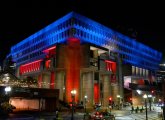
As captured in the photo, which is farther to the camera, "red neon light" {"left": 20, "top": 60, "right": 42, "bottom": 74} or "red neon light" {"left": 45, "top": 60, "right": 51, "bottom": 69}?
"red neon light" {"left": 20, "top": 60, "right": 42, "bottom": 74}

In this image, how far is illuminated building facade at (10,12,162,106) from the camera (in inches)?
3105

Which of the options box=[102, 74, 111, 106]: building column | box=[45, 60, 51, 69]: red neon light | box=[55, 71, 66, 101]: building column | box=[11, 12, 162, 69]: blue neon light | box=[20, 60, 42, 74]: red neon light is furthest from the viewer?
box=[20, 60, 42, 74]: red neon light

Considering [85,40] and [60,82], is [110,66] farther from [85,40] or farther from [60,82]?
[60,82]

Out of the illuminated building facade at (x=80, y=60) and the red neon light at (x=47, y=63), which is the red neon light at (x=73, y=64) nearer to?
the illuminated building facade at (x=80, y=60)

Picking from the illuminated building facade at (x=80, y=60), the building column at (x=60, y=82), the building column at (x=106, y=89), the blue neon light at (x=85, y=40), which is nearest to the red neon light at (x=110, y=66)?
the illuminated building facade at (x=80, y=60)

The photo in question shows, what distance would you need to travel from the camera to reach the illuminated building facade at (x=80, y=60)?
78.9 meters

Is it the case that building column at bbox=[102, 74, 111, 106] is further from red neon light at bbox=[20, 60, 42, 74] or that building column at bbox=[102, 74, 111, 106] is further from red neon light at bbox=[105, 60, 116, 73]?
red neon light at bbox=[20, 60, 42, 74]

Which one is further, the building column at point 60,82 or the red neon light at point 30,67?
the red neon light at point 30,67

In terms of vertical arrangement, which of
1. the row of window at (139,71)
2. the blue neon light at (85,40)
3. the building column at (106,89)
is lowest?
the building column at (106,89)

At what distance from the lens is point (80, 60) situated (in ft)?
258

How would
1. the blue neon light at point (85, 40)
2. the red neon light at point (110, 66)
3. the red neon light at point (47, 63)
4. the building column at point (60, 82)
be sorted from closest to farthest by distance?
1. the building column at point (60, 82)
2. the blue neon light at point (85, 40)
3. the red neon light at point (47, 63)
4. the red neon light at point (110, 66)

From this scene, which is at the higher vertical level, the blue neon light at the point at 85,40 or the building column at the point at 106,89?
the blue neon light at the point at 85,40

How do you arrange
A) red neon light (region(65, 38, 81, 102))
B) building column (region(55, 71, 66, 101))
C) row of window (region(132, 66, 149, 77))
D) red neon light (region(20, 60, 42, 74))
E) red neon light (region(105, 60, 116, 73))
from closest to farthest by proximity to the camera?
red neon light (region(65, 38, 81, 102))
building column (region(55, 71, 66, 101))
red neon light (region(105, 60, 116, 73))
red neon light (region(20, 60, 42, 74))
row of window (region(132, 66, 149, 77))

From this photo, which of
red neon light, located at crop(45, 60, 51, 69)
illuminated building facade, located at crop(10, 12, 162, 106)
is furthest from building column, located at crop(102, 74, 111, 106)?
red neon light, located at crop(45, 60, 51, 69)
